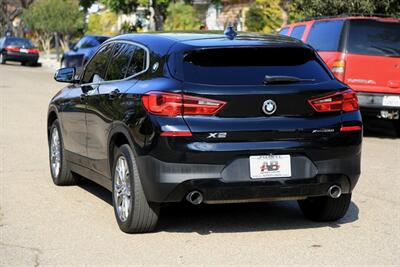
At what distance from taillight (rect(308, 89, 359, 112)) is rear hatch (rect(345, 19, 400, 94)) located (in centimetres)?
656

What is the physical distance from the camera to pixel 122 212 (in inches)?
266

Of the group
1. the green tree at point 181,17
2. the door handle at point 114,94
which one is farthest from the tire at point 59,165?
the green tree at point 181,17

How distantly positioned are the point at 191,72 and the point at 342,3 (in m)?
12.6

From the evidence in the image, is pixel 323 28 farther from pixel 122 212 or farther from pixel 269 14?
pixel 269 14

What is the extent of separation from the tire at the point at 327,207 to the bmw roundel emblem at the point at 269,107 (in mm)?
1131

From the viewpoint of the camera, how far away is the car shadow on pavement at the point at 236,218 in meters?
6.90

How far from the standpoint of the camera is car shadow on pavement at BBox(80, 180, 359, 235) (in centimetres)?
690

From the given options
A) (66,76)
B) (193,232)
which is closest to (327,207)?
(193,232)

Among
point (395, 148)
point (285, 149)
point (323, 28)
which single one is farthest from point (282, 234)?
point (323, 28)

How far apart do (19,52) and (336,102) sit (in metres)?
36.8

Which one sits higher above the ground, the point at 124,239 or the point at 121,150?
the point at 121,150

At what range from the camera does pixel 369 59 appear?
43.3 ft

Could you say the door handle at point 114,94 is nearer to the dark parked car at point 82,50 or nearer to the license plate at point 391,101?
the license plate at point 391,101

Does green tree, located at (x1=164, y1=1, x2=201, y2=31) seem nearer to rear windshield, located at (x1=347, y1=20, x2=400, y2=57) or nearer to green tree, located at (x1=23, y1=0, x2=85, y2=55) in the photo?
green tree, located at (x1=23, y1=0, x2=85, y2=55)
